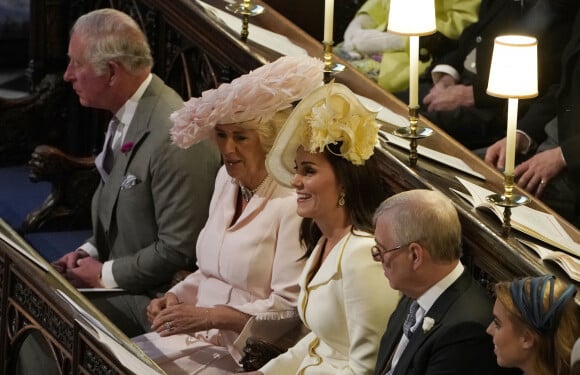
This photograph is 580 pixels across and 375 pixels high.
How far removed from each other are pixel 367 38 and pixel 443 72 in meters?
0.55

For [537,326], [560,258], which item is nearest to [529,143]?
[560,258]

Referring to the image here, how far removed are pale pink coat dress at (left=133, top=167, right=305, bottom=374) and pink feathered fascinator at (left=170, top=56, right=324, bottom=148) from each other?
259 millimetres

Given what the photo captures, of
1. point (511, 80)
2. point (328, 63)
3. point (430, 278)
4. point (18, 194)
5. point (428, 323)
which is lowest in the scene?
point (18, 194)

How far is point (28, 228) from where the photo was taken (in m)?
6.45

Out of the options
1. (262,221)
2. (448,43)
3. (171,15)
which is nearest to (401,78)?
(448,43)

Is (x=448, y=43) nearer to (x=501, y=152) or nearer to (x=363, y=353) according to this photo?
(x=501, y=152)

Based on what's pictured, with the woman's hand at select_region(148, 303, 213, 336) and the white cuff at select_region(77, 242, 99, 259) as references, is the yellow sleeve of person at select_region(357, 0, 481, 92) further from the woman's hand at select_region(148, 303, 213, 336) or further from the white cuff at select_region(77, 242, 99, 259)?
the woman's hand at select_region(148, 303, 213, 336)

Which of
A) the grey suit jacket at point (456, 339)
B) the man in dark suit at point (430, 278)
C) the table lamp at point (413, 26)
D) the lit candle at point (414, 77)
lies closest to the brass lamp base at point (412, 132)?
the table lamp at point (413, 26)

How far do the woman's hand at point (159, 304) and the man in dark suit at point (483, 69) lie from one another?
5.22 ft

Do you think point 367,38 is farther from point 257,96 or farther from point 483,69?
point 257,96

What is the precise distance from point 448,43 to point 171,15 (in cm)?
135

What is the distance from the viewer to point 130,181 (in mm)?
5621

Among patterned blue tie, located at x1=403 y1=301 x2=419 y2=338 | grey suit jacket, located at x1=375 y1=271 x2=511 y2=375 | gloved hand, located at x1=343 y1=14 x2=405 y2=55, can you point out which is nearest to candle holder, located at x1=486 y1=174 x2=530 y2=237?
grey suit jacket, located at x1=375 y1=271 x2=511 y2=375

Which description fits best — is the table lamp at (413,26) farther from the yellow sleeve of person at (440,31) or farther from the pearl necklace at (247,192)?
the yellow sleeve of person at (440,31)
